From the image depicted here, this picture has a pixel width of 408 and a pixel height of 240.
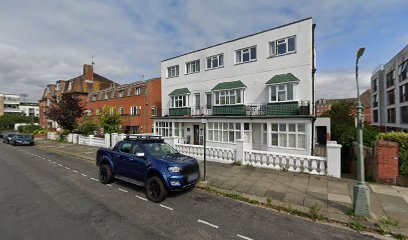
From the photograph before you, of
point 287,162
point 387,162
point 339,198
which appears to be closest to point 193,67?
point 287,162

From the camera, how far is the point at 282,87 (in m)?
15.8

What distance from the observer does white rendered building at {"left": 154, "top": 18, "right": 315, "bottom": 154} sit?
49.1 feet

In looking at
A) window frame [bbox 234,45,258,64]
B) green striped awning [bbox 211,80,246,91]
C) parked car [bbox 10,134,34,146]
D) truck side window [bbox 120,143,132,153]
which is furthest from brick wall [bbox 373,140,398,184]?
parked car [bbox 10,134,34,146]

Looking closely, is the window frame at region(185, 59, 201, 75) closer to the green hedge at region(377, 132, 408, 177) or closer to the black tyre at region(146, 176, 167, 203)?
the black tyre at region(146, 176, 167, 203)

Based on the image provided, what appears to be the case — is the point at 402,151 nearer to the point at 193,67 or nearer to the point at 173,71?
the point at 193,67

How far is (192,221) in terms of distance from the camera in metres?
5.36

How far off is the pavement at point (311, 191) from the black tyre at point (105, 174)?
388 centimetres

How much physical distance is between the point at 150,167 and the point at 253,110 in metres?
12.2

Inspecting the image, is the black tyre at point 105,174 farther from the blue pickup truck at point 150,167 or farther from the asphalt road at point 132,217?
the asphalt road at point 132,217

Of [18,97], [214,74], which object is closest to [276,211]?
[214,74]

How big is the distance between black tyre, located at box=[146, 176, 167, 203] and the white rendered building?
9891 millimetres

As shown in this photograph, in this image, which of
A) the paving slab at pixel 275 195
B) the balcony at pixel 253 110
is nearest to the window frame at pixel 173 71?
the balcony at pixel 253 110

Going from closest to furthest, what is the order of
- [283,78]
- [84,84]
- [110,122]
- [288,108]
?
[288,108] < [283,78] < [110,122] < [84,84]

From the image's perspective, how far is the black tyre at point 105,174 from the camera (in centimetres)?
842
